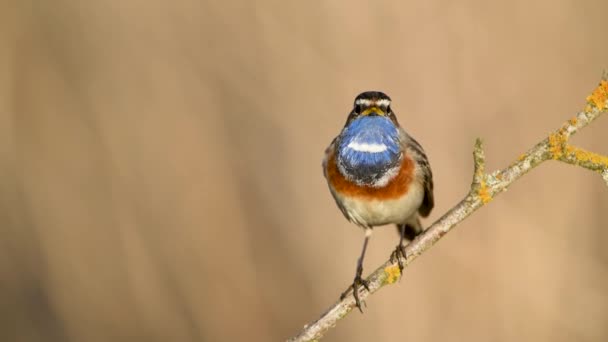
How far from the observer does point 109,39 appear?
611cm

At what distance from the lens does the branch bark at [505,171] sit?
3.03 meters

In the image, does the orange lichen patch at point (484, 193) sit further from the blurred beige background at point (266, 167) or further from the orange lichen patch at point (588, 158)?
the blurred beige background at point (266, 167)

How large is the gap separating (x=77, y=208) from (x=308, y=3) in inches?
94.0

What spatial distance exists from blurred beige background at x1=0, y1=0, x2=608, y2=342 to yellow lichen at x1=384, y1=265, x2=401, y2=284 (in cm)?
235

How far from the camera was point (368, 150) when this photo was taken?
13.6 feet

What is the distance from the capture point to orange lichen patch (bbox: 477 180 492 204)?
10.4ft

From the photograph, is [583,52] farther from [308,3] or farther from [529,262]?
[308,3]

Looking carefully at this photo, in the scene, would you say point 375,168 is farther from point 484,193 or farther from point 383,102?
point 484,193

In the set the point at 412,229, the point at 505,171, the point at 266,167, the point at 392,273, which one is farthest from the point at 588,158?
the point at 266,167

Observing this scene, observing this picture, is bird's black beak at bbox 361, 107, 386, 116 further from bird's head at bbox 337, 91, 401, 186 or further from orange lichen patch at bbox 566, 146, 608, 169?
orange lichen patch at bbox 566, 146, 608, 169

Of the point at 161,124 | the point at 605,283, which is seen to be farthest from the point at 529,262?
the point at 161,124

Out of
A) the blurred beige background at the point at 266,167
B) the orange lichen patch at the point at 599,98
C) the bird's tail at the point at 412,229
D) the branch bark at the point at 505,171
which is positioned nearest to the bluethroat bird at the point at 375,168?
the bird's tail at the point at 412,229

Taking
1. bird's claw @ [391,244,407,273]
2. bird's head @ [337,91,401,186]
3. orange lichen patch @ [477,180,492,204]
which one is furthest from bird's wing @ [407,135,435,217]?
orange lichen patch @ [477,180,492,204]

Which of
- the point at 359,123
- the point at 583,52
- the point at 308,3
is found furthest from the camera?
the point at 308,3
